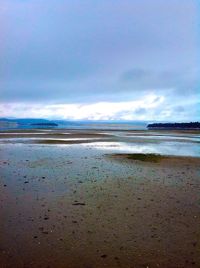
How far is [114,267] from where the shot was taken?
5672 mm

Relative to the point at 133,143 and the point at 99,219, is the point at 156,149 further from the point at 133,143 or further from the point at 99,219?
the point at 99,219

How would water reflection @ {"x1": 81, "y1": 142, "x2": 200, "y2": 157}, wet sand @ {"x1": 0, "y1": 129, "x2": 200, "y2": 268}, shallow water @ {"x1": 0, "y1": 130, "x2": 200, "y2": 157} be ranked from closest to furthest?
wet sand @ {"x1": 0, "y1": 129, "x2": 200, "y2": 268}, water reflection @ {"x1": 81, "y1": 142, "x2": 200, "y2": 157}, shallow water @ {"x1": 0, "y1": 130, "x2": 200, "y2": 157}

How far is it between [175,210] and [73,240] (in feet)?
11.8

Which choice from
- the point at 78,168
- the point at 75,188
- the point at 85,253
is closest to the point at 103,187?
the point at 75,188

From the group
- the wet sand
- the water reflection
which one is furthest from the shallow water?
the wet sand

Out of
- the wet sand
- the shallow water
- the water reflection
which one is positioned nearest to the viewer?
the wet sand

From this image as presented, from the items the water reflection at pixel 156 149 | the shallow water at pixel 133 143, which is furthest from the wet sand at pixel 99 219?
the shallow water at pixel 133 143

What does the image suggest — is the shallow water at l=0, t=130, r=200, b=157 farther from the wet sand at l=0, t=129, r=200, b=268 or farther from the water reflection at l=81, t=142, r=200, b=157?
the wet sand at l=0, t=129, r=200, b=268

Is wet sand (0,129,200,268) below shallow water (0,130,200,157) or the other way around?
below

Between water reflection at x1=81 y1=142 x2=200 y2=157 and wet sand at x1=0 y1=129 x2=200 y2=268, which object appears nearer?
wet sand at x1=0 y1=129 x2=200 y2=268

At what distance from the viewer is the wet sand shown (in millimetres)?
6059

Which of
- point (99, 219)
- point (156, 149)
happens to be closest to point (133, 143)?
point (156, 149)

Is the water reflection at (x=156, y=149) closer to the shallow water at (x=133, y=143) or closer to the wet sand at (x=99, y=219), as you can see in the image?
the shallow water at (x=133, y=143)

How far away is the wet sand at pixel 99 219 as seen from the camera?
6059mm
